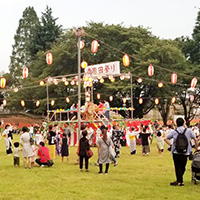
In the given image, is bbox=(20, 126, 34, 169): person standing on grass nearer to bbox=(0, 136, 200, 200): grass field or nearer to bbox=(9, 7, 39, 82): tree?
bbox=(0, 136, 200, 200): grass field

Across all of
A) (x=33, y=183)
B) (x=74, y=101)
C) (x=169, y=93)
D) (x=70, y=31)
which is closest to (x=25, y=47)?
(x=70, y=31)

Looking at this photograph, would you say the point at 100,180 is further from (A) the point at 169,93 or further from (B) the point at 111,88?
(A) the point at 169,93

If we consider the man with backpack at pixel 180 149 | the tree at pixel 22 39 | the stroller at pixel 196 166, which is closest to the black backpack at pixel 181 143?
the man with backpack at pixel 180 149

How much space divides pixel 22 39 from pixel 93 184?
148ft

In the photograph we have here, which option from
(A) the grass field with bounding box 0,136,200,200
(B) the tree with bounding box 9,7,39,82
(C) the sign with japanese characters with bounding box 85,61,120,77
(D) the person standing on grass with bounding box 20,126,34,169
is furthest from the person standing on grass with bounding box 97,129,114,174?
(B) the tree with bounding box 9,7,39,82

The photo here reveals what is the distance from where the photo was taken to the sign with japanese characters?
69.2 feet

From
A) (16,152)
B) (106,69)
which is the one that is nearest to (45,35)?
(106,69)

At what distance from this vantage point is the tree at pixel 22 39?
4891 cm

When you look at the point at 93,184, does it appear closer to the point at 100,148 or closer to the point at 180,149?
the point at 100,148

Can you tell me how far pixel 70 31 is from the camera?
36.2m

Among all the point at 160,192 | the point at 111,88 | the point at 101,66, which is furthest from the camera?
the point at 111,88

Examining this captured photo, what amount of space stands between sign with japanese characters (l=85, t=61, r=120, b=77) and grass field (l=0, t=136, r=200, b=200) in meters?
11.0

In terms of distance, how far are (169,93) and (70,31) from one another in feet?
43.0

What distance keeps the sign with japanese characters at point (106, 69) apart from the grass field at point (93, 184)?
11032 mm
